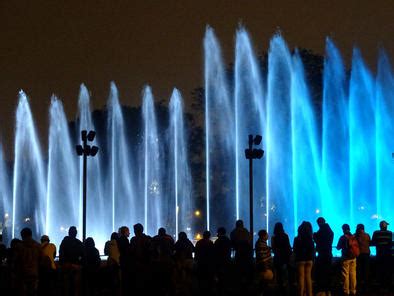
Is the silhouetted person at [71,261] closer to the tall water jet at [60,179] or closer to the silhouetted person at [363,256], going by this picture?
the silhouetted person at [363,256]

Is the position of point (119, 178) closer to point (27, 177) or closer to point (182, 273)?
point (27, 177)

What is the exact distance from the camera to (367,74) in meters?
41.9

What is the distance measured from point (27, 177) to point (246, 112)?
15.4 meters

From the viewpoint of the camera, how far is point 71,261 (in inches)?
669

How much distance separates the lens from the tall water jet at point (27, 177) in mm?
46312

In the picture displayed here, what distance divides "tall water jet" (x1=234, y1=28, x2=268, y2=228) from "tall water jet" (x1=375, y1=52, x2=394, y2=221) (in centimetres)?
692

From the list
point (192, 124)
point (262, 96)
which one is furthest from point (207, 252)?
point (192, 124)

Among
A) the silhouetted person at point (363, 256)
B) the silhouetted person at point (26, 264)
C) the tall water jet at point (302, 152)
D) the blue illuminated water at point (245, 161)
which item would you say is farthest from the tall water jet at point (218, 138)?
the silhouetted person at point (26, 264)

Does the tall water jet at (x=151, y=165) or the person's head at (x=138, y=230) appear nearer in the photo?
the person's head at (x=138, y=230)

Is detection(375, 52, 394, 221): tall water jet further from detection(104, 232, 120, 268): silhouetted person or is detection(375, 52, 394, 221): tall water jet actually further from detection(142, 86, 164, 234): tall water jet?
detection(104, 232, 120, 268): silhouetted person

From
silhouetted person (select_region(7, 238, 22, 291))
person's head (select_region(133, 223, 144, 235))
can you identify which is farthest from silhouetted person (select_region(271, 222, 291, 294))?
silhouetted person (select_region(7, 238, 22, 291))

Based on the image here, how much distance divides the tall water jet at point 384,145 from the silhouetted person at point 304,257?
76.7ft

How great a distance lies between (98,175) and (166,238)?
3307 cm

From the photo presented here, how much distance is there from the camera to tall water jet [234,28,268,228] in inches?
1748
